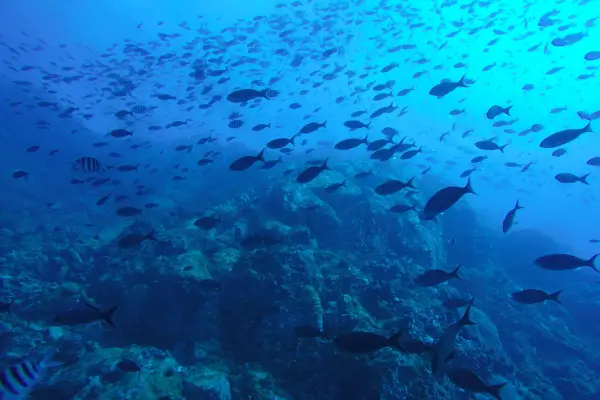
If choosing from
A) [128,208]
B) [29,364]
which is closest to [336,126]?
[128,208]

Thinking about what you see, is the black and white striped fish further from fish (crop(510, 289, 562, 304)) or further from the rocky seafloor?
fish (crop(510, 289, 562, 304))

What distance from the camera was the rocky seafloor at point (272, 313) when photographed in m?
6.23

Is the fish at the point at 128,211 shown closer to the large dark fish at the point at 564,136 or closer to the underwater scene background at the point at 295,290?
the underwater scene background at the point at 295,290

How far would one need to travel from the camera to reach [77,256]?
1346 cm

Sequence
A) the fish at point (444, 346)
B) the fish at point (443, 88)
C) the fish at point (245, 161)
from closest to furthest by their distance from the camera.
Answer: the fish at point (444, 346), the fish at point (245, 161), the fish at point (443, 88)

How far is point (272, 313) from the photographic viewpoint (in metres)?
7.73

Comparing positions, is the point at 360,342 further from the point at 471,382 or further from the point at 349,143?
the point at 349,143

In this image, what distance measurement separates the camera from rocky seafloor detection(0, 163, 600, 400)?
623 centimetres

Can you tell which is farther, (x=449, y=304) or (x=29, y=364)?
(x=449, y=304)

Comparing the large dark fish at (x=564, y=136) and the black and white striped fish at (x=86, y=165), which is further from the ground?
the large dark fish at (x=564, y=136)

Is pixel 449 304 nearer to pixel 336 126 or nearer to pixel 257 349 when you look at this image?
pixel 257 349

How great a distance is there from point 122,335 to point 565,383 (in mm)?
14403

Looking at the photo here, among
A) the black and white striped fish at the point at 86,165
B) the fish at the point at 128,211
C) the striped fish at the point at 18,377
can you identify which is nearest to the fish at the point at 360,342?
the striped fish at the point at 18,377

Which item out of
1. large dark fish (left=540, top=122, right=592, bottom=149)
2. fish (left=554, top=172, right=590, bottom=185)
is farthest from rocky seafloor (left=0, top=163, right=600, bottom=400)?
large dark fish (left=540, top=122, right=592, bottom=149)
